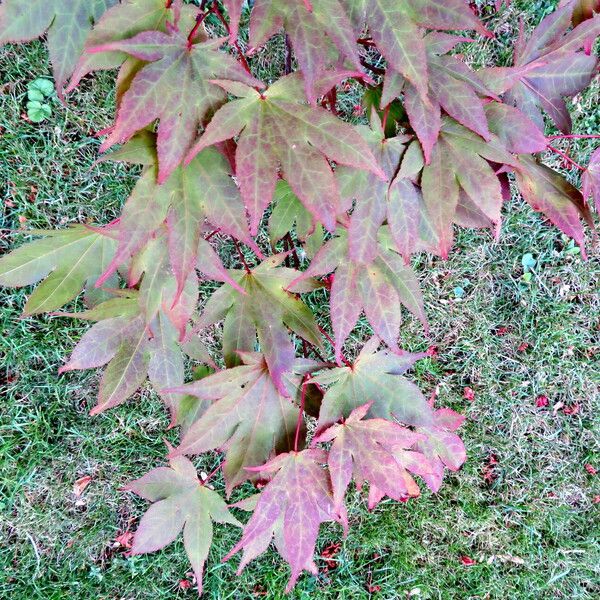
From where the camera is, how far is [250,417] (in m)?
1.50

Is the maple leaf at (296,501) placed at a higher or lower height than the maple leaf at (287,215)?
lower

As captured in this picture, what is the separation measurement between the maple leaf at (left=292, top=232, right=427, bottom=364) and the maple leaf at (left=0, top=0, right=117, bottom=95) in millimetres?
662

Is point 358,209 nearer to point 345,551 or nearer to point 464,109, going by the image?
point 464,109

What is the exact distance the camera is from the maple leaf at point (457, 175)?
1.24m

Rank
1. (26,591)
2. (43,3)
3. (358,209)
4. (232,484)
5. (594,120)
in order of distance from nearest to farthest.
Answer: (43,3) < (358,209) < (232,484) < (26,591) < (594,120)

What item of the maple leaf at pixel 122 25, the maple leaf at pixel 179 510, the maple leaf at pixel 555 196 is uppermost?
the maple leaf at pixel 122 25

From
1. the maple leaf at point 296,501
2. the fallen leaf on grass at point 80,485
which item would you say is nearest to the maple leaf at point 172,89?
the maple leaf at point 296,501

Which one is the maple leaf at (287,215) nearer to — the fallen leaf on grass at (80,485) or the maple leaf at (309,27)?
the maple leaf at (309,27)

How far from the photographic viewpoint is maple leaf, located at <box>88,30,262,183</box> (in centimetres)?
104

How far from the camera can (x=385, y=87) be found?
119 centimetres

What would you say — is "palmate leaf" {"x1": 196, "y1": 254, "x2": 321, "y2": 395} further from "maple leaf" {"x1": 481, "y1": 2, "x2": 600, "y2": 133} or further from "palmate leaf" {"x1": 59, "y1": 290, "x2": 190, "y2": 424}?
"maple leaf" {"x1": 481, "y1": 2, "x2": 600, "y2": 133}

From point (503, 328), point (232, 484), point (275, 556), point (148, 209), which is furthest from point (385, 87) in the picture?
point (275, 556)

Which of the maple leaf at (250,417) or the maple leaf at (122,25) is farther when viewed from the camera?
the maple leaf at (250,417)

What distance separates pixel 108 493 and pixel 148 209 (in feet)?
6.26
